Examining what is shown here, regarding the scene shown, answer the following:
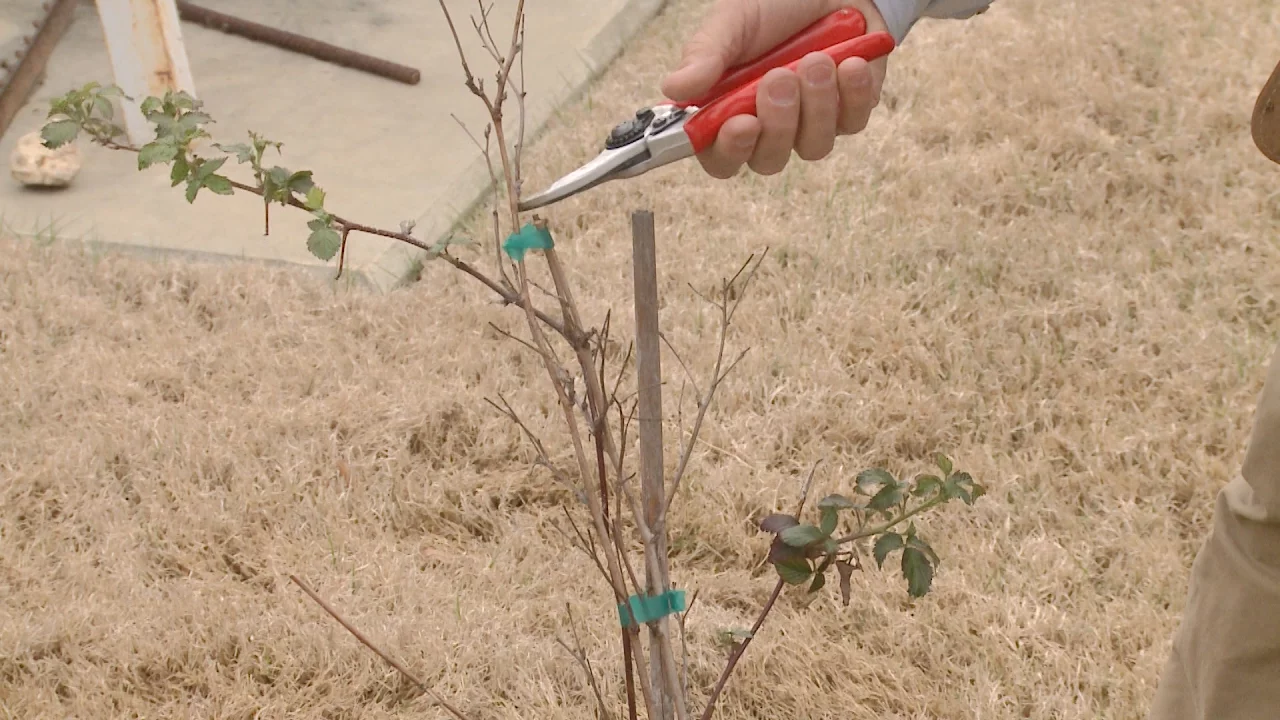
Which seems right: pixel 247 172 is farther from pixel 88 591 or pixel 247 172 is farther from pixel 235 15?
pixel 88 591

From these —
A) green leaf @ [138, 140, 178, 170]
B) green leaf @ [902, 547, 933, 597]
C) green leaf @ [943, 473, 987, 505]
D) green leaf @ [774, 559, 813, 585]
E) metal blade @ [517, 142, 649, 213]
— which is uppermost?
green leaf @ [138, 140, 178, 170]

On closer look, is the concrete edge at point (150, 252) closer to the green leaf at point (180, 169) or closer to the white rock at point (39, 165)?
the white rock at point (39, 165)

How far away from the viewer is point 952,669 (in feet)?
6.15

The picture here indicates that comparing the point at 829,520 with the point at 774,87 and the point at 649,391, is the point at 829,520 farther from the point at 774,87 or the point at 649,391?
the point at 774,87

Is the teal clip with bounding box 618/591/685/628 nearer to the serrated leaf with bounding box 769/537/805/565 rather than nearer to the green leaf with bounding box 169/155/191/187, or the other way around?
the serrated leaf with bounding box 769/537/805/565

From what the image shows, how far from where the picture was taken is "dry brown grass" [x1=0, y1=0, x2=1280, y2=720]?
1.89 meters

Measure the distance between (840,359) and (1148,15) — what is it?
2.14 meters

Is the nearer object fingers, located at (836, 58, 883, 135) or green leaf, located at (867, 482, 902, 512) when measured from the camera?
green leaf, located at (867, 482, 902, 512)

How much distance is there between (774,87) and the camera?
123 centimetres

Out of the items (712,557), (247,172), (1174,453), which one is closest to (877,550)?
(712,557)

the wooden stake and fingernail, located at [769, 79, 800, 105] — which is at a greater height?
fingernail, located at [769, 79, 800, 105]

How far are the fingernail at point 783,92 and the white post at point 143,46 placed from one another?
2281 millimetres

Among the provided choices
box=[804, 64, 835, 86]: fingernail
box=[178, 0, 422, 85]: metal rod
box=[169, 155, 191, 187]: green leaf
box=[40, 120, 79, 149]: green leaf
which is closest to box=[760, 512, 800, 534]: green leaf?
box=[804, 64, 835, 86]: fingernail

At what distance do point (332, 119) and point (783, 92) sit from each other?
2.53 m
